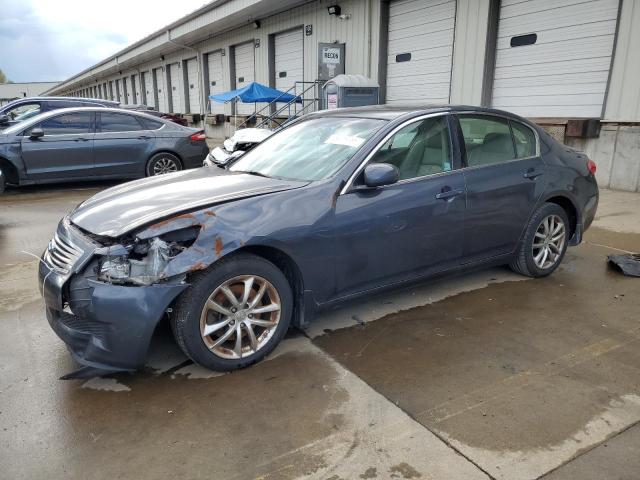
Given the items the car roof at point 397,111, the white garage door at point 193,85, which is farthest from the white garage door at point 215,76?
the car roof at point 397,111

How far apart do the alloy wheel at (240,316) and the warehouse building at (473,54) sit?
406 centimetres

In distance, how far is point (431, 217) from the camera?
3.75 metres

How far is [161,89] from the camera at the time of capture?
30.8 m

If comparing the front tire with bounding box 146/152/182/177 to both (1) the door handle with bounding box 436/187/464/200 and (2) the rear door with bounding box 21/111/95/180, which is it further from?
(1) the door handle with bounding box 436/187/464/200

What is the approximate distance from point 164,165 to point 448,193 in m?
7.49

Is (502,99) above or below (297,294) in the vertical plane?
above

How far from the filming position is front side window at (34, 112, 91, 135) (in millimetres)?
9062

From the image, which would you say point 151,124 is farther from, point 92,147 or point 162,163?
point 92,147

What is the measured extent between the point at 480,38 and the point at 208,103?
16195 millimetres

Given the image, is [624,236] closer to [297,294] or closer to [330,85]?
[297,294]

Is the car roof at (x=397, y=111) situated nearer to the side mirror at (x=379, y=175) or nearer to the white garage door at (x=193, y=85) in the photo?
the side mirror at (x=379, y=175)

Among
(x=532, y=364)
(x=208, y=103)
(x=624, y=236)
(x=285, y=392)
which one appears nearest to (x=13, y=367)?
(x=285, y=392)

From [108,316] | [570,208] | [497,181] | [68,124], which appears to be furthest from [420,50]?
[108,316]

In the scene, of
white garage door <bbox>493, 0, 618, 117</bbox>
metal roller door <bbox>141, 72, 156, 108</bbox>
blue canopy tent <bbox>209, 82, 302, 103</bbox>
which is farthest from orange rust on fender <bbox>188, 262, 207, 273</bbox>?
metal roller door <bbox>141, 72, 156, 108</bbox>
